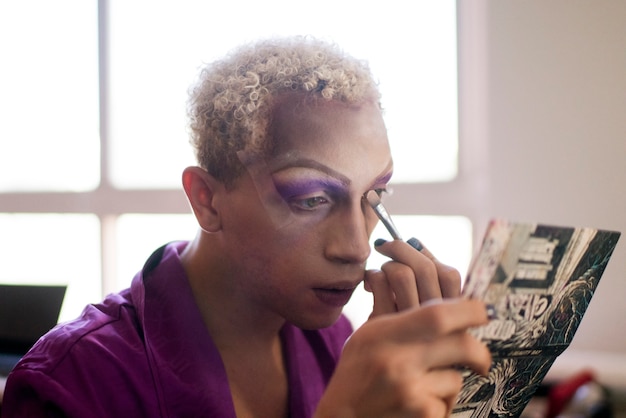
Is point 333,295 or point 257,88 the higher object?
point 257,88

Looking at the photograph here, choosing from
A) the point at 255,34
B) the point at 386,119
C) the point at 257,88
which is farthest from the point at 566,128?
the point at 257,88

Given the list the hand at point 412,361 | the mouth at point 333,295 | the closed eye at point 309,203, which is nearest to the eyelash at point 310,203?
the closed eye at point 309,203

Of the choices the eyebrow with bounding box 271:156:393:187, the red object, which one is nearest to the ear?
the eyebrow with bounding box 271:156:393:187

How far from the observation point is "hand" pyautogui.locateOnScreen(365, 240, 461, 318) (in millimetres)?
724

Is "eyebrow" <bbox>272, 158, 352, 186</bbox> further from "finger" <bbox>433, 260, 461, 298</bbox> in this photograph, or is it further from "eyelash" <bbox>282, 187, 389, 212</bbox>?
"finger" <bbox>433, 260, 461, 298</bbox>

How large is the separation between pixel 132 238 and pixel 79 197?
0.20m

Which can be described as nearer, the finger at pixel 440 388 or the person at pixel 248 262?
the finger at pixel 440 388

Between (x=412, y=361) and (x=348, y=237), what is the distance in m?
0.26

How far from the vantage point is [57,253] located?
82.4 inches

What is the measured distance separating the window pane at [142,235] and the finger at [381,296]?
121cm

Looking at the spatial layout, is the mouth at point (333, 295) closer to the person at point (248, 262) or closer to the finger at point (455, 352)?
the person at point (248, 262)

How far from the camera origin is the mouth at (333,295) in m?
0.87

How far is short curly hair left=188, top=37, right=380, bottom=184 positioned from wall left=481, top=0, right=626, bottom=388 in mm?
588

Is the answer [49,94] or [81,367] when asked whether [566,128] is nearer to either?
[81,367]
